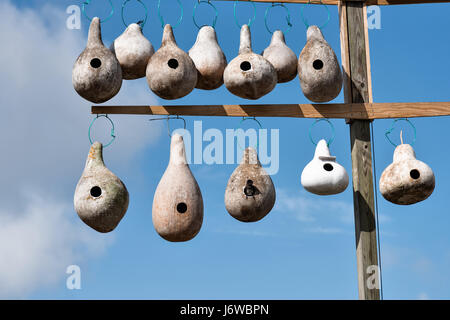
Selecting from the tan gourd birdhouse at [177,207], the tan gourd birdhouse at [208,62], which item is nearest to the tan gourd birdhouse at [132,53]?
the tan gourd birdhouse at [208,62]

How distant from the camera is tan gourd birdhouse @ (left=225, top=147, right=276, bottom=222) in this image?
207 inches

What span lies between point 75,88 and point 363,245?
7.60ft

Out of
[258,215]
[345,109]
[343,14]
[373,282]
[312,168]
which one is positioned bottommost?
[373,282]

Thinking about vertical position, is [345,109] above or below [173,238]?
above

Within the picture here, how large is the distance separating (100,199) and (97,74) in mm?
869


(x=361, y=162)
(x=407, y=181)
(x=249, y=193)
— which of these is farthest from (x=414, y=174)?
(x=249, y=193)

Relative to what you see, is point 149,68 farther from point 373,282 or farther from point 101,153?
point 373,282

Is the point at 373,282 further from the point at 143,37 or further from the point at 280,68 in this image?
the point at 143,37

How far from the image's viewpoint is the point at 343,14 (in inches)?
227

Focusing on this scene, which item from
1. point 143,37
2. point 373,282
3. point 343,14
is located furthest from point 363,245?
point 143,37

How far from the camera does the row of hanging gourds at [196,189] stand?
17.0ft

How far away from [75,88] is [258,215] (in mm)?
1564

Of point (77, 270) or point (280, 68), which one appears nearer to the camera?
point (77, 270)

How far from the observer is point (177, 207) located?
17.0ft
